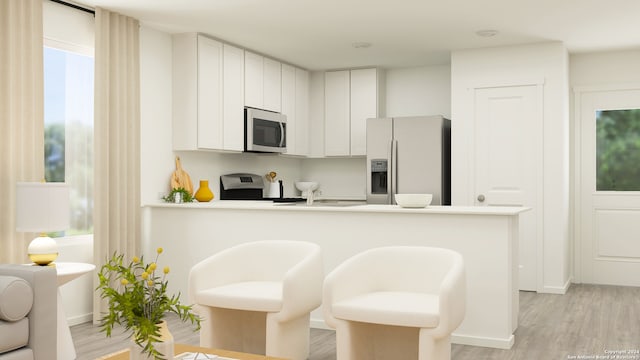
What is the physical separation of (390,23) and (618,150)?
299 cm

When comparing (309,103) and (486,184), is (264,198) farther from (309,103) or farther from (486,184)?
(486,184)

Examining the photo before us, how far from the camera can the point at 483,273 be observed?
3994mm

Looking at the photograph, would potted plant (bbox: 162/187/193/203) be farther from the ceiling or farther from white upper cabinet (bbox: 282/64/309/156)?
white upper cabinet (bbox: 282/64/309/156)

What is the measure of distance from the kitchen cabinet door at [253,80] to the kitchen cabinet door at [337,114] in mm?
1158

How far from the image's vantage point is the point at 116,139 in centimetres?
486

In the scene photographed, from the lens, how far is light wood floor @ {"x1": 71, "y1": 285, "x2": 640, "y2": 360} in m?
3.84

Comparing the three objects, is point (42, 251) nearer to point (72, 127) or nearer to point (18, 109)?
point (18, 109)

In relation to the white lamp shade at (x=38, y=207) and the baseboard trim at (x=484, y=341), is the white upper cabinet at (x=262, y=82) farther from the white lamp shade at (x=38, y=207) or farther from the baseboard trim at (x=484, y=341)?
the baseboard trim at (x=484, y=341)

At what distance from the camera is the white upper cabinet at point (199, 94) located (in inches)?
216

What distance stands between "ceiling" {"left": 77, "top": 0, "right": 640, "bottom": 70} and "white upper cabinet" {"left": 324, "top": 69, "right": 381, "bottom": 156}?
0.67 m

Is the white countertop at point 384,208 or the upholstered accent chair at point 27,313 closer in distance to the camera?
the upholstered accent chair at point 27,313

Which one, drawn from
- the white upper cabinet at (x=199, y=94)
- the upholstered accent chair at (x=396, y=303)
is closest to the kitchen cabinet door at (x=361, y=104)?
the white upper cabinet at (x=199, y=94)

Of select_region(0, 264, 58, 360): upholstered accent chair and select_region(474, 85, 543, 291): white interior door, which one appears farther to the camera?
select_region(474, 85, 543, 291): white interior door

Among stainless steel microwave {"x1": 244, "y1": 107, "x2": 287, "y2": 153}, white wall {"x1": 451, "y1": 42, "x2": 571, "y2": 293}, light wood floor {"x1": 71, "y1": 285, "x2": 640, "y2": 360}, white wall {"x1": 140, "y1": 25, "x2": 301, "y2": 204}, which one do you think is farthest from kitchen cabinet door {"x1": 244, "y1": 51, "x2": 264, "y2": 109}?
light wood floor {"x1": 71, "y1": 285, "x2": 640, "y2": 360}
